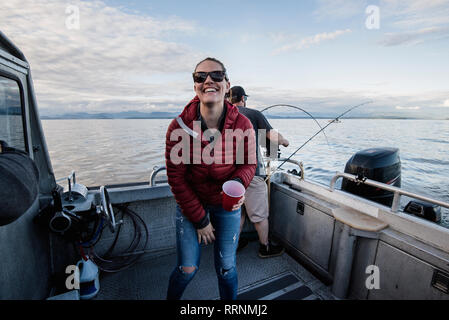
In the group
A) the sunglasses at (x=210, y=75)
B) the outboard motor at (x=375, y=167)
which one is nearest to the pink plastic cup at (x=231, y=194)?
the sunglasses at (x=210, y=75)

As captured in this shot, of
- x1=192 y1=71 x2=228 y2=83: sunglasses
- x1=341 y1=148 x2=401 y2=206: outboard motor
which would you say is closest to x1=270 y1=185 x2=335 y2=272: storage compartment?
x1=341 y1=148 x2=401 y2=206: outboard motor

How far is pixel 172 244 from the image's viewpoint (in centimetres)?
289

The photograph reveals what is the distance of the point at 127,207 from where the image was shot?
2.64 m

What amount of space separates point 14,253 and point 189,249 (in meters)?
1.23

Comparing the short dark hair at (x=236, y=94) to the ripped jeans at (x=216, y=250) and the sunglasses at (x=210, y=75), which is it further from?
the ripped jeans at (x=216, y=250)

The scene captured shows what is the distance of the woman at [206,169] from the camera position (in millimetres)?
1553

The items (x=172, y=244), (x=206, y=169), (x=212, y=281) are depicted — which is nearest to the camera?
(x=206, y=169)

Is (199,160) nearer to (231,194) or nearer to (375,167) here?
(231,194)

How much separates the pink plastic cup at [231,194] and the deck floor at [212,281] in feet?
4.18

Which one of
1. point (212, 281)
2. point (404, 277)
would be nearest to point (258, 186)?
point (212, 281)

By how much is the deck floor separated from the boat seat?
823 mm

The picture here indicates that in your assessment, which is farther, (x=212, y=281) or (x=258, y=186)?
(x=258, y=186)

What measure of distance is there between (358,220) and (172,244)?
6.95ft
